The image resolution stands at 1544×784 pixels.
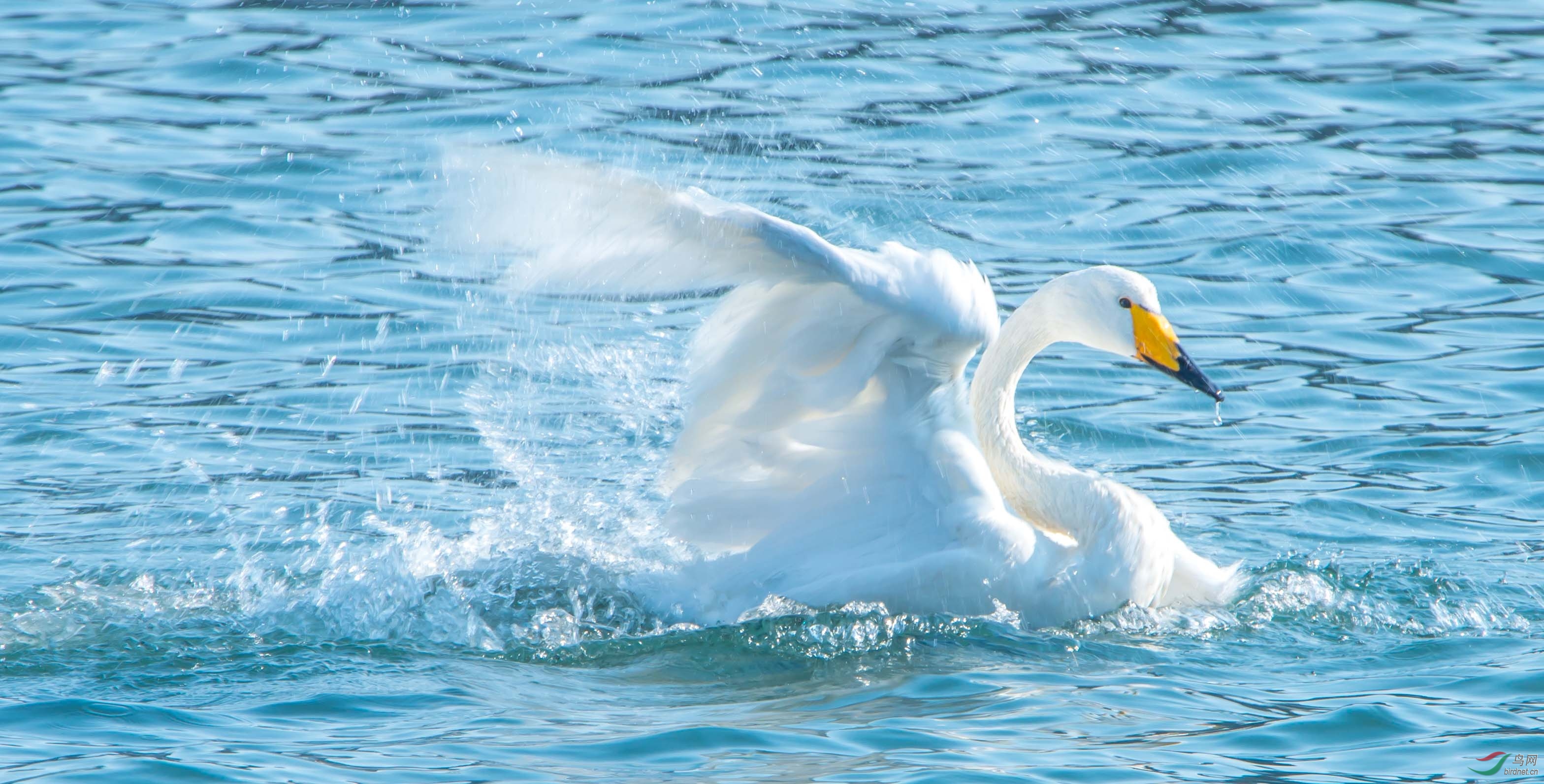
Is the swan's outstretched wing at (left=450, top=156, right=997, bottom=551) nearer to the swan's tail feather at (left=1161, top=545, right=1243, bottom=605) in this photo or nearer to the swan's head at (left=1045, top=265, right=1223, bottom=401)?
the swan's head at (left=1045, top=265, right=1223, bottom=401)

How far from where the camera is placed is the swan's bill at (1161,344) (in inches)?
247

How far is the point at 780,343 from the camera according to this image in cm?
602

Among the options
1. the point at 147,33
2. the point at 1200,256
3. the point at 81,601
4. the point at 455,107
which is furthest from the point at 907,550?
the point at 147,33

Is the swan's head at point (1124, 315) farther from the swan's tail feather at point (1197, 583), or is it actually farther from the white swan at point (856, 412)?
the swan's tail feather at point (1197, 583)

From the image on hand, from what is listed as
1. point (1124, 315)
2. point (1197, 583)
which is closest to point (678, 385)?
point (1124, 315)

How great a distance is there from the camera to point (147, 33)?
1361 cm

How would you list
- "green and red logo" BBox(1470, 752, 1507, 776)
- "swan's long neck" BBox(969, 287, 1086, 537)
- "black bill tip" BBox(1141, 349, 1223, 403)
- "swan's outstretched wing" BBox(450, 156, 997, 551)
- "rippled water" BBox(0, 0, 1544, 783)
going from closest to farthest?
"green and red logo" BBox(1470, 752, 1507, 776) → "rippled water" BBox(0, 0, 1544, 783) → "swan's outstretched wing" BBox(450, 156, 997, 551) → "black bill tip" BBox(1141, 349, 1223, 403) → "swan's long neck" BBox(969, 287, 1086, 537)

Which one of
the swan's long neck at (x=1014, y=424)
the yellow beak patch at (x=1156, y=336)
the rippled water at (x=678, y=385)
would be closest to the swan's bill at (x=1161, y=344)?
the yellow beak patch at (x=1156, y=336)

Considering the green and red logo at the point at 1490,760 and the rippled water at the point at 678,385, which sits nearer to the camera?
the green and red logo at the point at 1490,760

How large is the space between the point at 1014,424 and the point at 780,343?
3.54 ft

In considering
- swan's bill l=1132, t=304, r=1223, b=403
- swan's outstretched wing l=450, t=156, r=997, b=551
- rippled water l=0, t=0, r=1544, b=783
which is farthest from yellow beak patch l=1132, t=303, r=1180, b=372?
rippled water l=0, t=0, r=1544, b=783

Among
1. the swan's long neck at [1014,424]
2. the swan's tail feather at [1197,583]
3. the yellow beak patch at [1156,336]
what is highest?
the yellow beak patch at [1156,336]

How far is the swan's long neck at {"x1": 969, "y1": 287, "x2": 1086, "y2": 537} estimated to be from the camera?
6422 mm

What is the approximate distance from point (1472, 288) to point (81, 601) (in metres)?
6.78
